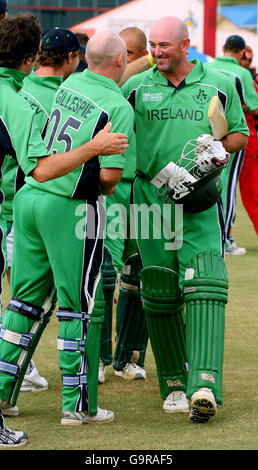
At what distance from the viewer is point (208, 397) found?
4953mm

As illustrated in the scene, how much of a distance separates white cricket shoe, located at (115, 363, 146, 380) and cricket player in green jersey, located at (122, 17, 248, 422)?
708 millimetres

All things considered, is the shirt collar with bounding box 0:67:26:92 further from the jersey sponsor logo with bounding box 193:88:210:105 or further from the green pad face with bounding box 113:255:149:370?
the green pad face with bounding box 113:255:149:370

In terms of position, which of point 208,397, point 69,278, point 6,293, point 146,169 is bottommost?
point 6,293

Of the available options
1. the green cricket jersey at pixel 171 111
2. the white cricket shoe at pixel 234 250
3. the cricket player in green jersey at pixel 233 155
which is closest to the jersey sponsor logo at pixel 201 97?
the green cricket jersey at pixel 171 111

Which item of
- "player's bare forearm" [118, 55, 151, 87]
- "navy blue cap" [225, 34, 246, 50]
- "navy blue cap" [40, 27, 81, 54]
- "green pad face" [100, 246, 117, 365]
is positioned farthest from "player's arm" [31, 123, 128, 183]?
"navy blue cap" [225, 34, 246, 50]

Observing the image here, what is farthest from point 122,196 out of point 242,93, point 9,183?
Result: point 242,93

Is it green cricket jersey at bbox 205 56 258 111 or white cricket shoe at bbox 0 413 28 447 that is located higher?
green cricket jersey at bbox 205 56 258 111

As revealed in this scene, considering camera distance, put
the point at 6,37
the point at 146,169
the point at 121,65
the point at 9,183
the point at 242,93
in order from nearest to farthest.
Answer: the point at 6,37 < the point at 121,65 < the point at 146,169 < the point at 9,183 < the point at 242,93

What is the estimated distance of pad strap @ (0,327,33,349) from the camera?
505 cm

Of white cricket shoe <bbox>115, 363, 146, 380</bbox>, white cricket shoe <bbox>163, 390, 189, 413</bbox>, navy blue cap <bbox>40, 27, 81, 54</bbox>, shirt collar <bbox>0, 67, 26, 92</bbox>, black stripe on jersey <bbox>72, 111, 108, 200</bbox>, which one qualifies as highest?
navy blue cap <bbox>40, 27, 81, 54</bbox>

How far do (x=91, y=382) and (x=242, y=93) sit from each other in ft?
17.8

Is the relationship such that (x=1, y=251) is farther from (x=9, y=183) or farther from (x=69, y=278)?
(x=9, y=183)

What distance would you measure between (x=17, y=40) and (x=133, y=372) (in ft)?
8.25

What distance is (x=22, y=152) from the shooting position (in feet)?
14.7
